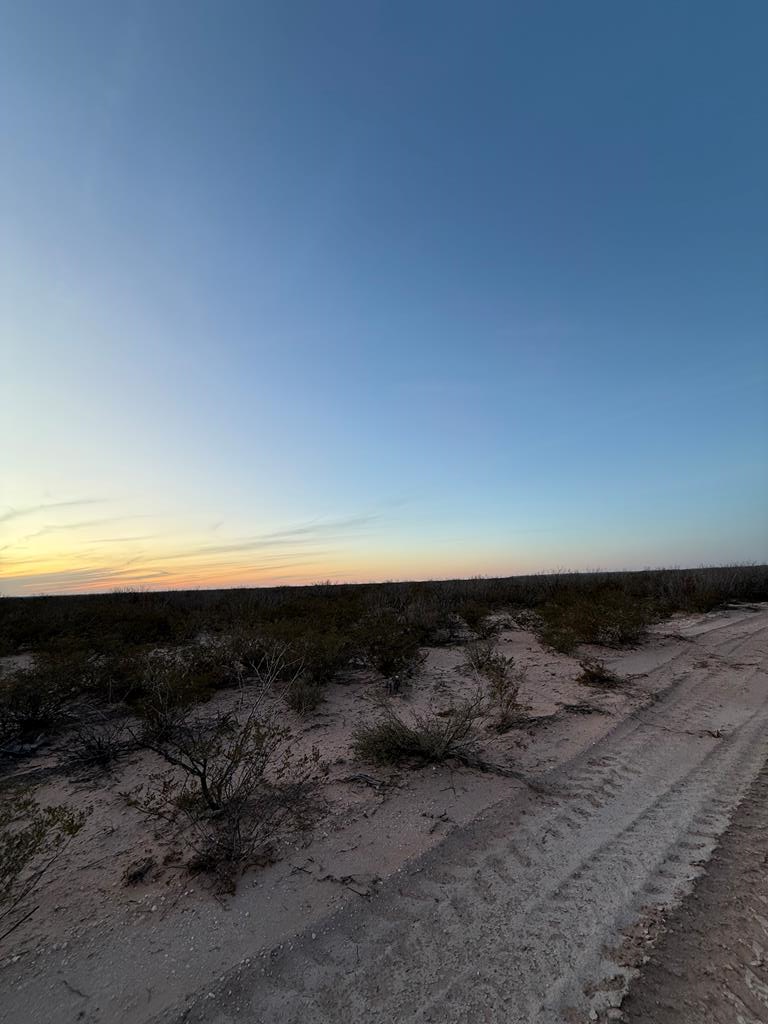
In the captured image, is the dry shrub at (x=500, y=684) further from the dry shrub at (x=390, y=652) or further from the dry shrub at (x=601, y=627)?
the dry shrub at (x=601, y=627)

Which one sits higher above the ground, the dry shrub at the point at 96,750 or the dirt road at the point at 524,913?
the dry shrub at the point at 96,750

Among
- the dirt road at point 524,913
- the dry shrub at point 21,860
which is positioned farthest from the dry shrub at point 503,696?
the dry shrub at point 21,860

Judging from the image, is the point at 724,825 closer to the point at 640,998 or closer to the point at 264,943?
the point at 640,998

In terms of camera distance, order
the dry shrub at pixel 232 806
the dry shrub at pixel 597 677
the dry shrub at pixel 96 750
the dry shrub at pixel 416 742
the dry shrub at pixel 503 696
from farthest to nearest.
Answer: the dry shrub at pixel 597 677 → the dry shrub at pixel 503 696 → the dry shrub at pixel 96 750 → the dry shrub at pixel 416 742 → the dry shrub at pixel 232 806

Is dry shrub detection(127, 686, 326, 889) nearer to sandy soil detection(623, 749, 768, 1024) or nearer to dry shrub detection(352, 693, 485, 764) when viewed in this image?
dry shrub detection(352, 693, 485, 764)

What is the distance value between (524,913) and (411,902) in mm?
692

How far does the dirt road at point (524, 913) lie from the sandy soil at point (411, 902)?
1cm

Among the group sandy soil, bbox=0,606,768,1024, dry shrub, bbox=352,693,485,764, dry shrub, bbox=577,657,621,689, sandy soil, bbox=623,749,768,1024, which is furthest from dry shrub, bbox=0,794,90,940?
dry shrub, bbox=577,657,621,689

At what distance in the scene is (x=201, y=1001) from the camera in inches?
99.3

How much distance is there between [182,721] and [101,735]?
45.0 inches

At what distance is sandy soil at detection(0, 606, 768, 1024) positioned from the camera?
2516 mm

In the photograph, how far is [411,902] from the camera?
3166 mm

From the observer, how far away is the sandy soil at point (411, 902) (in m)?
2.52

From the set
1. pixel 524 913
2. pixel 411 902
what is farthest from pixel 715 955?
pixel 411 902
